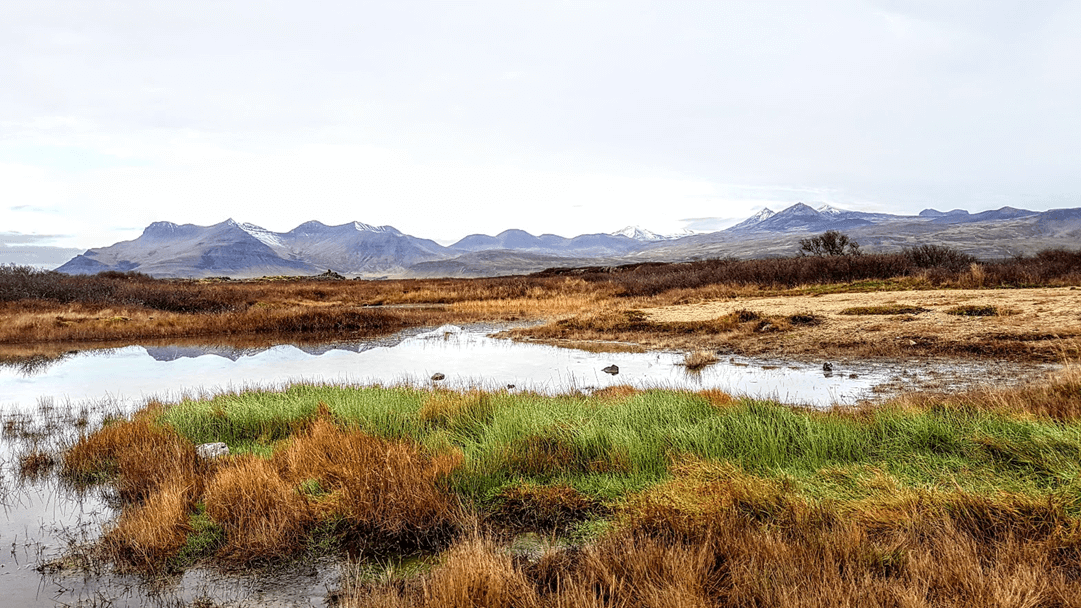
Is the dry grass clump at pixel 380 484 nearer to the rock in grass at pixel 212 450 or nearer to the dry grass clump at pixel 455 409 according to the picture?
the rock in grass at pixel 212 450

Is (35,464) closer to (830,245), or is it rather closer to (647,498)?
(647,498)

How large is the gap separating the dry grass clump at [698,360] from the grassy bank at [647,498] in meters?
6.71

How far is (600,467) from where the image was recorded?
663cm

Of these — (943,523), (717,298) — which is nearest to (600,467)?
(943,523)

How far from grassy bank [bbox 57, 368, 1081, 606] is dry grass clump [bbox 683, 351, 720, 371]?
6712 millimetres

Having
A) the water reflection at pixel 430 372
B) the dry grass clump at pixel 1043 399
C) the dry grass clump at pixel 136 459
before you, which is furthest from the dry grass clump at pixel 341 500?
the dry grass clump at pixel 1043 399

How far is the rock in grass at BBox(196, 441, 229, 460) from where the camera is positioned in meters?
7.80

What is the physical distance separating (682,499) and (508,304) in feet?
106

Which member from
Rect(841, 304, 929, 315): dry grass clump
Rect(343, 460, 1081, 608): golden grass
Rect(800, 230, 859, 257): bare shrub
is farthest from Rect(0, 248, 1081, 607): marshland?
Rect(800, 230, 859, 257): bare shrub

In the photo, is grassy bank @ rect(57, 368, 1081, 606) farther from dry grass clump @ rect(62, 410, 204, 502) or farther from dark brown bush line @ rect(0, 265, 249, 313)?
dark brown bush line @ rect(0, 265, 249, 313)

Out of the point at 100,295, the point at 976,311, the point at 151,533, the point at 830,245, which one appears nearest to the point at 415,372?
the point at 151,533

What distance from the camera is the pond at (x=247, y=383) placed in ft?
16.1

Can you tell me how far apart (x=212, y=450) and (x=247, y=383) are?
22.1 ft

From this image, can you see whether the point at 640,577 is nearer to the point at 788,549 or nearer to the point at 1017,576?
the point at 788,549
